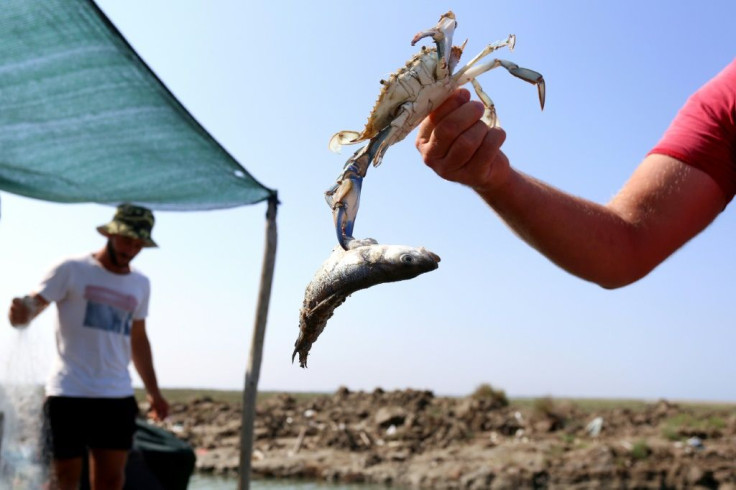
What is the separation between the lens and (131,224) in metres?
5.18

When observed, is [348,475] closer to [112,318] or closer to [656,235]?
[112,318]

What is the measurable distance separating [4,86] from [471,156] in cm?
254

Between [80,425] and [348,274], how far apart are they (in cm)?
411

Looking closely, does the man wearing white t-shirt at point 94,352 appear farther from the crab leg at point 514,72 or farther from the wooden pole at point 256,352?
the crab leg at point 514,72

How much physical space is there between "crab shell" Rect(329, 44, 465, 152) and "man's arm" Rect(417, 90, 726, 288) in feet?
0.84

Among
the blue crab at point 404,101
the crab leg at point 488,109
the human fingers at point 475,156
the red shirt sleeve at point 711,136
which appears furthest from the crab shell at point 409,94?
the red shirt sleeve at point 711,136

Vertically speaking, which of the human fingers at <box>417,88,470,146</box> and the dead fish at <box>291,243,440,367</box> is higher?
the human fingers at <box>417,88,470,146</box>

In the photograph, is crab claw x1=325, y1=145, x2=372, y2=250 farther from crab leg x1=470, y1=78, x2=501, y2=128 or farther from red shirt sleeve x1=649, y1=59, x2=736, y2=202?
red shirt sleeve x1=649, y1=59, x2=736, y2=202

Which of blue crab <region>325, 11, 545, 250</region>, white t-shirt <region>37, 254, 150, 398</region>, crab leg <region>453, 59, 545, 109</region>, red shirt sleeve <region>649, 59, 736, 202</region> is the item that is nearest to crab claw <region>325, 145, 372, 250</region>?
blue crab <region>325, 11, 545, 250</region>

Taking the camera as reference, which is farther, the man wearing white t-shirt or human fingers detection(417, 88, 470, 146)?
the man wearing white t-shirt

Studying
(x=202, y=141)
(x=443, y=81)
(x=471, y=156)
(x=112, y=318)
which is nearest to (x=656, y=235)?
(x=471, y=156)

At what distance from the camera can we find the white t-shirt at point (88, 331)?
4.95 metres

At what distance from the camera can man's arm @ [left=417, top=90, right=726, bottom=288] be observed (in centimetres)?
218

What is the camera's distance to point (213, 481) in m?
13.7
